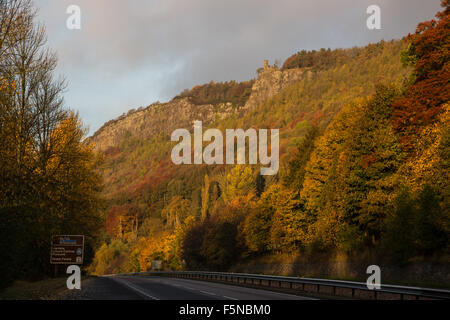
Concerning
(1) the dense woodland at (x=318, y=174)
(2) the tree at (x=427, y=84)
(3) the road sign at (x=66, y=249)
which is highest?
(2) the tree at (x=427, y=84)

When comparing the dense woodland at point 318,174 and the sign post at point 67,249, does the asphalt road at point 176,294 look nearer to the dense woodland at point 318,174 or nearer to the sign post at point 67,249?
the sign post at point 67,249

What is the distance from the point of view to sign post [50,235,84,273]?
2991 centimetres

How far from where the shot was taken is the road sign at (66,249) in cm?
2991

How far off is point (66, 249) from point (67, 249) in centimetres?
7

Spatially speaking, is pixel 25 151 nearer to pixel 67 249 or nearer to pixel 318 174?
pixel 67 249

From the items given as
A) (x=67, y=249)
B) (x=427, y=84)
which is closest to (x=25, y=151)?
→ (x=67, y=249)

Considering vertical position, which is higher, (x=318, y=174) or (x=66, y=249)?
(x=318, y=174)

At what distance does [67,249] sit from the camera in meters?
29.9

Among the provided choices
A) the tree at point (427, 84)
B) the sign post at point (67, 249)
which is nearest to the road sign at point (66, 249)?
the sign post at point (67, 249)

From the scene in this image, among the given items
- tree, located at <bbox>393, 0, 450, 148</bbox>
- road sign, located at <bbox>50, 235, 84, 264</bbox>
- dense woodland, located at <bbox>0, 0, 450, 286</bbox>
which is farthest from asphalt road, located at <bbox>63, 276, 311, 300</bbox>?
tree, located at <bbox>393, 0, 450, 148</bbox>

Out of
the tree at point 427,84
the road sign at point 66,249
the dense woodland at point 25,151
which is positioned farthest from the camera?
the tree at point 427,84
